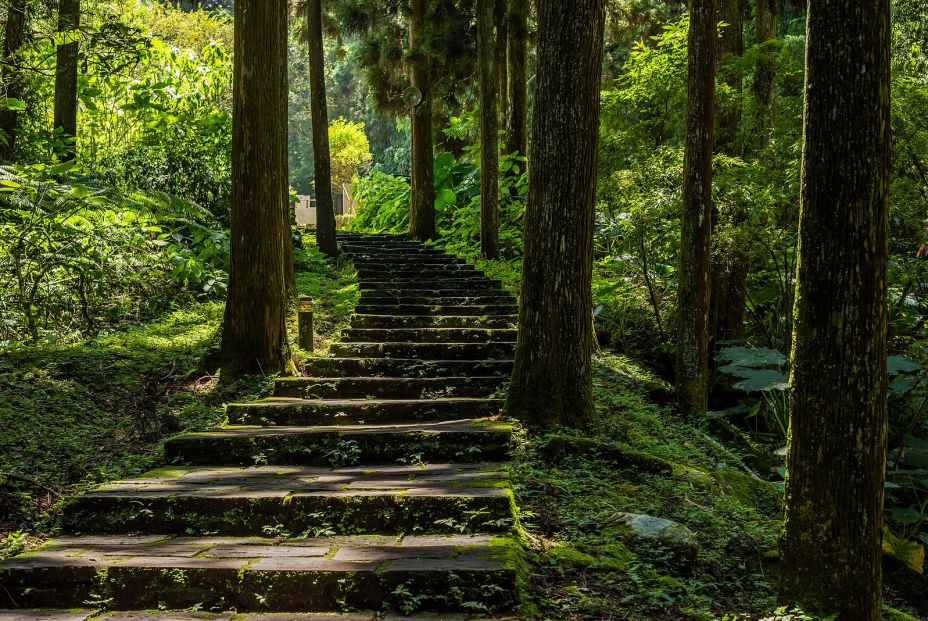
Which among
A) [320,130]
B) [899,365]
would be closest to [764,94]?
[899,365]

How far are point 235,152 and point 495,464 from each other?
4.88 metres

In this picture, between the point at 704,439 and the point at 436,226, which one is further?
the point at 436,226

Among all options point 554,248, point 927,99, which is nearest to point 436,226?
point 927,99

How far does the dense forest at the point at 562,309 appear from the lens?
4027mm

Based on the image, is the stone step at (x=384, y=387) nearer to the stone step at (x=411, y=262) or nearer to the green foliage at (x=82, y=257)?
the green foliage at (x=82, y=257)

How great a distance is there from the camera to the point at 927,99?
10.1 meters

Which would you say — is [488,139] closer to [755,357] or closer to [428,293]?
[428,293]

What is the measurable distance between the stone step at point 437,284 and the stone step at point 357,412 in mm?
5349

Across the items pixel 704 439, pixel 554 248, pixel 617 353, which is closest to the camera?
pixel 554 248

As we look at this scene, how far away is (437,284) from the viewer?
13.5 m

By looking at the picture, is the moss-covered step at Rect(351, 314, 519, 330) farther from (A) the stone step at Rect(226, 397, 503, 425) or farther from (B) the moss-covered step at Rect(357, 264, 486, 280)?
(B) the moss-covered step at Rect(357, 264, 486, 280)

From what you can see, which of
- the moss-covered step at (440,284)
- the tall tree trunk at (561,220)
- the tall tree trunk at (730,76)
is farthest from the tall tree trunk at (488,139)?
the tall tree trunk at (561,220)

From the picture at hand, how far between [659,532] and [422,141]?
15.8 m

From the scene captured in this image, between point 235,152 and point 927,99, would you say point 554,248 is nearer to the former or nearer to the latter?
point 235,152
